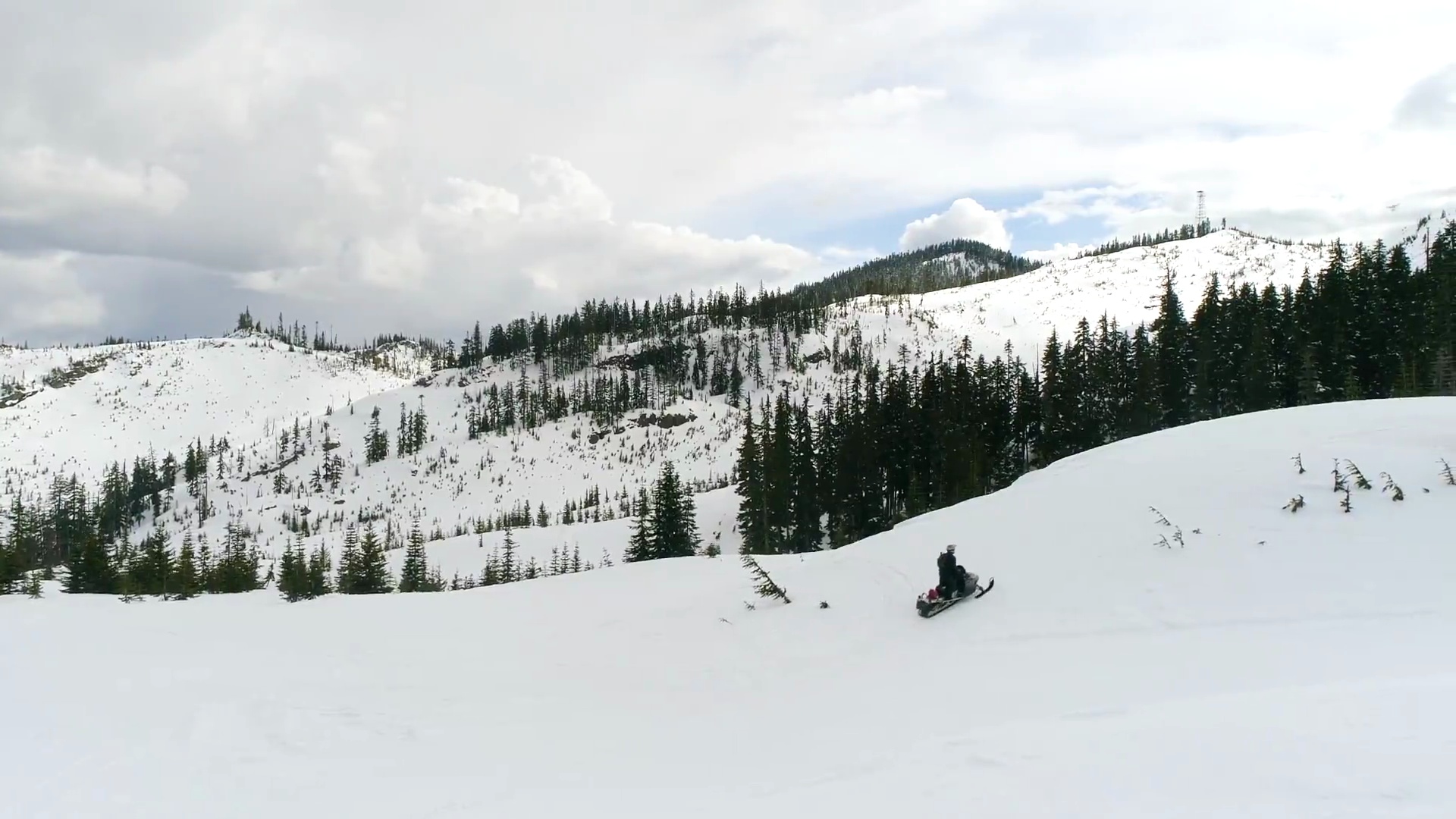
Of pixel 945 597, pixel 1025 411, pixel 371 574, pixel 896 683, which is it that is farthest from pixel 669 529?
pixel 896 683

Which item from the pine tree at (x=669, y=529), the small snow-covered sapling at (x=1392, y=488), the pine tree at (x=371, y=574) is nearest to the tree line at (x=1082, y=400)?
the pine tree at (x=669, y=529)

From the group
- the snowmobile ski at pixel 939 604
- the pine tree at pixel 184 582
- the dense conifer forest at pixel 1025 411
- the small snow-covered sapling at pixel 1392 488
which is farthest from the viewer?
the dense conifer forest at pixel 1025 411

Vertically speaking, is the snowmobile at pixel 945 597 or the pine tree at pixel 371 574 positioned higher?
the snowmobile at pixel 945 597

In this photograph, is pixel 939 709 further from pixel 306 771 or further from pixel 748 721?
pixel 306 771

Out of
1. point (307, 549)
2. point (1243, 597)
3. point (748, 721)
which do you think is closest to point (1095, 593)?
point (1243, 597)

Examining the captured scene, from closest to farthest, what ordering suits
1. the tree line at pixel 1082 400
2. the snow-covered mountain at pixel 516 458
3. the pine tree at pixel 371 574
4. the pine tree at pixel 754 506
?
the pine tree at pixel 371 574 < the tree line at pixel 1082 400 < the pine tree at pixel 754 506 < the snow-covered mountain at pixel 516 458

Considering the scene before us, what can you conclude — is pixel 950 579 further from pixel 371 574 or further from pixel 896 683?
pixel 371 574

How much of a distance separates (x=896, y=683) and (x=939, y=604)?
10.8 ft

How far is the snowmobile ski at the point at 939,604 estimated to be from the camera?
1323 cm

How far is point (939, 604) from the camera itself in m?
13.2

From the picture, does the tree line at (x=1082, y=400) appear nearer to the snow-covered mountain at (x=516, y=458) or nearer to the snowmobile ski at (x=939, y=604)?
the snow-covered mountain at (x=516, y=458)

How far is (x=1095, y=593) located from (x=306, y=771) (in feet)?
43.3

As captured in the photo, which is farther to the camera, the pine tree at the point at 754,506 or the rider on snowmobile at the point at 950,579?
the pine tree at the point at 754,506

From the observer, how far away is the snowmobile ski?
1323 cm
